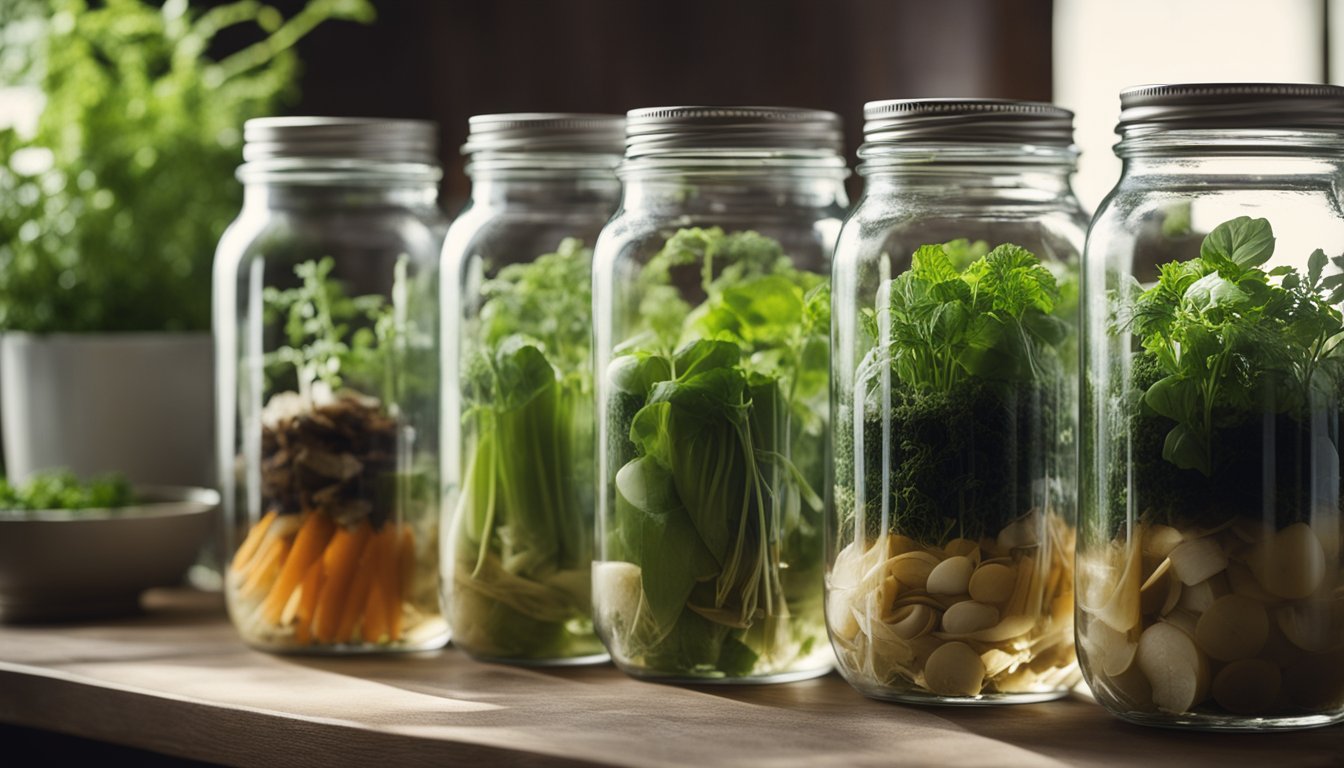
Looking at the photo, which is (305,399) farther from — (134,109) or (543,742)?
(134,109)

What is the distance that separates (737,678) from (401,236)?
1.42 feet

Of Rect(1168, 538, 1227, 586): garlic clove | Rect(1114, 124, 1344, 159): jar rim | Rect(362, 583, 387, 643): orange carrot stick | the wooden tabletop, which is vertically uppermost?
Rect(1114, 124, 1344, 159): jar rim

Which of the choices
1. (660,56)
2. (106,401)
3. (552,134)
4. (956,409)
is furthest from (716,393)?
(106,401)

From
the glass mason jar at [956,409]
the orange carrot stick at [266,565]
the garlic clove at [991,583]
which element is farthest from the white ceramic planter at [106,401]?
the garlic clove at [991,583]

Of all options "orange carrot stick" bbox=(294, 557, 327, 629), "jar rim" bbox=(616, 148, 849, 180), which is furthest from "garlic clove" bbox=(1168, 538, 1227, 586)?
"orange carrot stick" bbox=(294, 557, 327, 629)

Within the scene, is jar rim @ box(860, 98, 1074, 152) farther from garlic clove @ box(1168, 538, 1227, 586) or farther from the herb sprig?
garlic clove @ box(1168, 538, 1227, 586)

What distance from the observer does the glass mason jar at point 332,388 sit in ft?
3.63

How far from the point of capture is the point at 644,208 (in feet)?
3.37

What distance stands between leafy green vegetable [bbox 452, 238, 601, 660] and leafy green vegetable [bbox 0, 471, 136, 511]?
410mm

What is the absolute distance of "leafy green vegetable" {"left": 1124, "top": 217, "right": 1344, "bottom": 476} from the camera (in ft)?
2.62

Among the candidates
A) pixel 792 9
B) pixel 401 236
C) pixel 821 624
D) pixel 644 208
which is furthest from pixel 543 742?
pixel 792 9

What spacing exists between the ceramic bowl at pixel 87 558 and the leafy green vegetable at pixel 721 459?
48 cm

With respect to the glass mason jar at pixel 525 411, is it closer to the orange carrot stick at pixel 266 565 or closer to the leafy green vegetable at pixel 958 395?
the orange carrot stick at pixel 266 565

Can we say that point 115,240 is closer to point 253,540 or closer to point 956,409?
point 253,540
